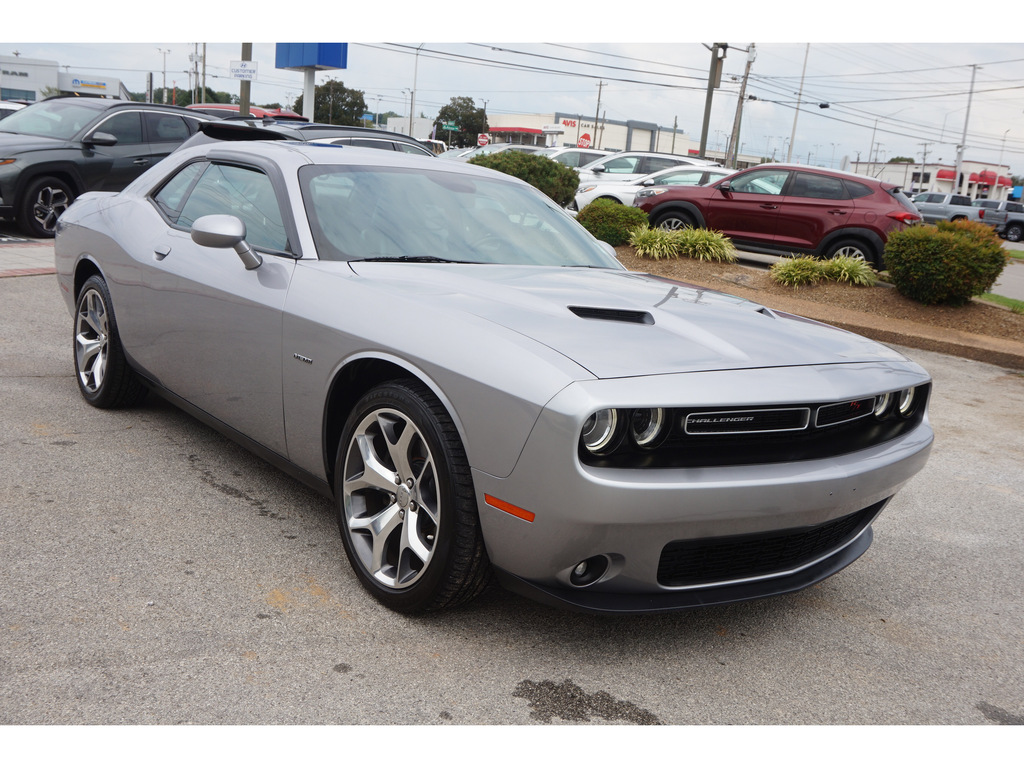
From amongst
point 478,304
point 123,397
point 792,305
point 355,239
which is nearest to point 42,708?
point 478,304

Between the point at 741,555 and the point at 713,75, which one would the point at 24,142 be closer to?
the point at 741,555

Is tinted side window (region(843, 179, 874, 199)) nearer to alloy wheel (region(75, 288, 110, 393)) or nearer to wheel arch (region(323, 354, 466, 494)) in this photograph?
alloy wheel (region(75, 288, 110, 393))

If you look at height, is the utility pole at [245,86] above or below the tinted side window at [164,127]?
above

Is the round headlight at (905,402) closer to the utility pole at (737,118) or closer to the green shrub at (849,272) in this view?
the green shrub at (849,272)

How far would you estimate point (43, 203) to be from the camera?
11461mm

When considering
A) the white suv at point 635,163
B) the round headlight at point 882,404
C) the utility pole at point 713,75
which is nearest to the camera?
the round headlight at point 882,404

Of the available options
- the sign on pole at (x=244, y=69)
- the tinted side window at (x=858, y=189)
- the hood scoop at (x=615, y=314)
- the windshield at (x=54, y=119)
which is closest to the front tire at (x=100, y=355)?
the hood scoop at (x=615, y=314)

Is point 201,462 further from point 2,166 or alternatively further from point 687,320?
point 2,166

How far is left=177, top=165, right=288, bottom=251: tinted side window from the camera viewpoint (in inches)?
140

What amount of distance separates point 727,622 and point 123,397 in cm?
336

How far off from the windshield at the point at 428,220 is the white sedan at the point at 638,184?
1228 centimetres

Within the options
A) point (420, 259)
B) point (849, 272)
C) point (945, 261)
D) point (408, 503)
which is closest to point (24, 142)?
point (420, 259)

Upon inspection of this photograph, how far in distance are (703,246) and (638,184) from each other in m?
4.29

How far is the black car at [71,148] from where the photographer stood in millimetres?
11117
